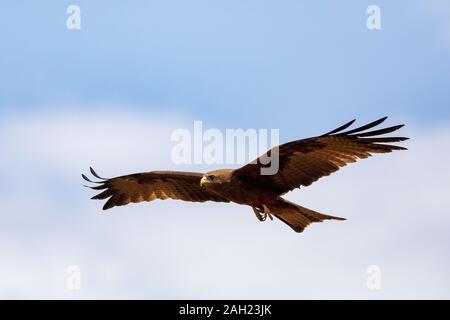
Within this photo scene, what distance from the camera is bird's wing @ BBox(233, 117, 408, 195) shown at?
1247 cm

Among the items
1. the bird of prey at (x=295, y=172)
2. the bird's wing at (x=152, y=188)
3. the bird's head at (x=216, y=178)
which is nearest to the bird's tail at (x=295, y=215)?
the bird of prey at (x=295, y=172)

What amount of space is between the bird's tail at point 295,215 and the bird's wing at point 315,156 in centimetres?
22

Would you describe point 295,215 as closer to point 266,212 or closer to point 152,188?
point 266,212

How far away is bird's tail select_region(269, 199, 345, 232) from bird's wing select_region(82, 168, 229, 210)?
54.0 inches

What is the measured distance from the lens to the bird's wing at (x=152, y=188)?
565 inches

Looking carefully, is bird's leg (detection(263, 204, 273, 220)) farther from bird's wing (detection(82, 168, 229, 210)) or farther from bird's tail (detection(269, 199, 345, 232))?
bird's wing (detection(82, 168, 229, 210))

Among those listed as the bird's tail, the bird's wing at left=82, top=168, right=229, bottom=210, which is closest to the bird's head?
the bird's tail

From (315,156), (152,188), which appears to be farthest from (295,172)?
(152,188)

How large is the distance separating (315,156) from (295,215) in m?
0.87

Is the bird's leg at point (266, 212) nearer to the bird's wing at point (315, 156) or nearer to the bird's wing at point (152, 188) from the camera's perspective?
the bird's wing at point (315, 156)
